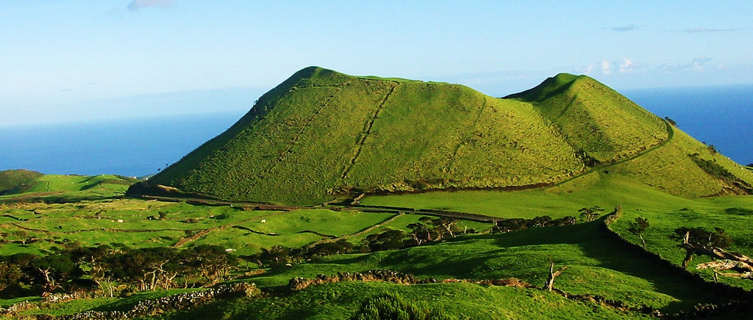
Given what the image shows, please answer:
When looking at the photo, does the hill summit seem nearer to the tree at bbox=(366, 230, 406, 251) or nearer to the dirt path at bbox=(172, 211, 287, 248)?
the dirt path at bbox=(172, 211, 287, 248)

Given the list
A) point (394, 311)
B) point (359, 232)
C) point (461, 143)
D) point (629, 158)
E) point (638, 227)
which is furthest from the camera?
point (461, 143)

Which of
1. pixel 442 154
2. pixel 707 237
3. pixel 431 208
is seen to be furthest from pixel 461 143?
pixel 707 237

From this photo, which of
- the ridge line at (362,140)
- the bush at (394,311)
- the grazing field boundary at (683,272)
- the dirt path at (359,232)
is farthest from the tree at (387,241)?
the bush at (394,311)

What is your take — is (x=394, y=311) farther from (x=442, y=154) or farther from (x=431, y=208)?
(x=442, y=154)

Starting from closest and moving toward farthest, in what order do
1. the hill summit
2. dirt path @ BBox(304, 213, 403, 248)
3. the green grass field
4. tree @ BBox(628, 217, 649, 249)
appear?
the green grass field < tree @ BBox(628, 217, 649, 249) < dirt path @ BBox(304, 213, 403, 248) < the hill summit

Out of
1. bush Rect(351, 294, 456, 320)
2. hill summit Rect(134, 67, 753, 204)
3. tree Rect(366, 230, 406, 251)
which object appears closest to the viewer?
bush Rect(351, 294, 456, 320)

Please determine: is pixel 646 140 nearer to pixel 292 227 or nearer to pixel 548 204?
pixel 548 204

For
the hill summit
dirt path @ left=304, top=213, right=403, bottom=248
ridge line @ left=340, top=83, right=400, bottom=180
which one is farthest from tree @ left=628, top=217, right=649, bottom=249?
ridge line @ left=340, top=83, right=400, bottom=180

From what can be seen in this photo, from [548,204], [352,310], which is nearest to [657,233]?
[352,310]

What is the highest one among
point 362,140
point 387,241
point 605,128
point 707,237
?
point 605,128
